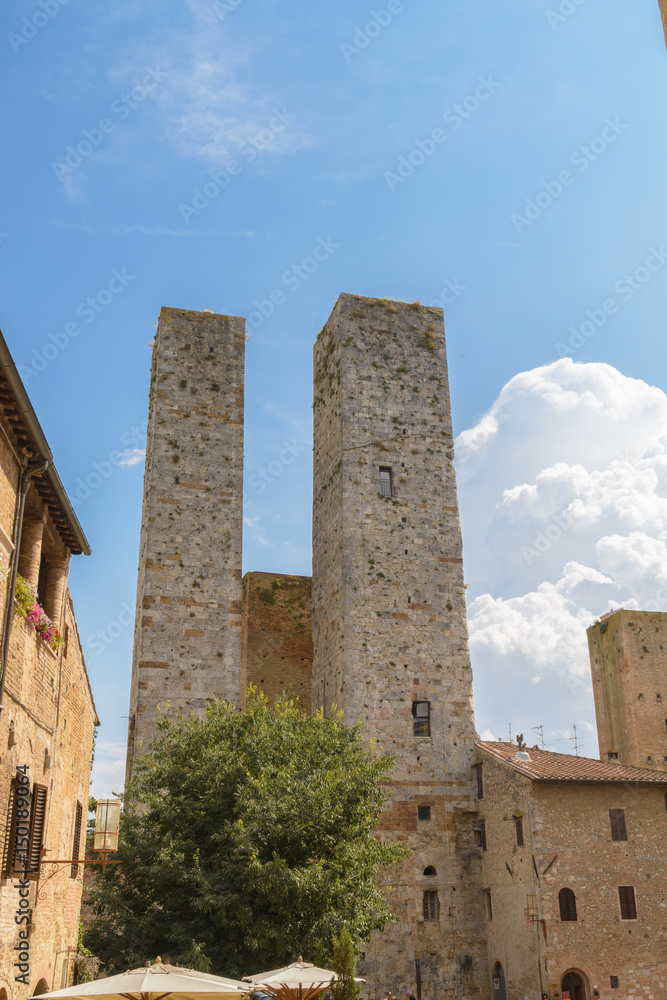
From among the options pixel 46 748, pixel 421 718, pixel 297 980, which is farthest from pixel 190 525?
pixel 297 980

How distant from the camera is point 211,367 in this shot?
28406 millimetres

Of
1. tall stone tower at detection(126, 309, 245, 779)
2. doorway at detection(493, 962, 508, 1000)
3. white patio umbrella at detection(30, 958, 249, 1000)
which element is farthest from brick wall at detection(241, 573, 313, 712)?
white patio umbrella at detection(30, 958, 249, 1000)

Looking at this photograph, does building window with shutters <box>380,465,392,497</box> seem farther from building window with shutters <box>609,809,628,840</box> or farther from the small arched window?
the small arched window

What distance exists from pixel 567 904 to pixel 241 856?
31.6 ft

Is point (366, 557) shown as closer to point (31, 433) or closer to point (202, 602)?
point (202, 602)

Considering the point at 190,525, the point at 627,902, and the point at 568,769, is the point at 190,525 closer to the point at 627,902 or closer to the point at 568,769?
the point at 568,769

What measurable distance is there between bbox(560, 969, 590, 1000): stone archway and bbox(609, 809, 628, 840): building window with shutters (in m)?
3.24

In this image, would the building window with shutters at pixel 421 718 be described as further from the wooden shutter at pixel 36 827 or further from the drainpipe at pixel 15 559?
the drainpipe at pixel 15 559

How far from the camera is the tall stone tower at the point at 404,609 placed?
24.5 meters

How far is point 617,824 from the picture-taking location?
75.9 ft

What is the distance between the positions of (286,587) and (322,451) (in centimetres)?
486

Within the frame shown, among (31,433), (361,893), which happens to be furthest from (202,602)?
(31,433)

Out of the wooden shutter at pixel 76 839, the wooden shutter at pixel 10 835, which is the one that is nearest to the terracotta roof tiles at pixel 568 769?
the wooden shutter at pixel 76 839

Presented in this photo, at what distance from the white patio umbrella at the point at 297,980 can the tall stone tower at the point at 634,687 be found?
2327cm
